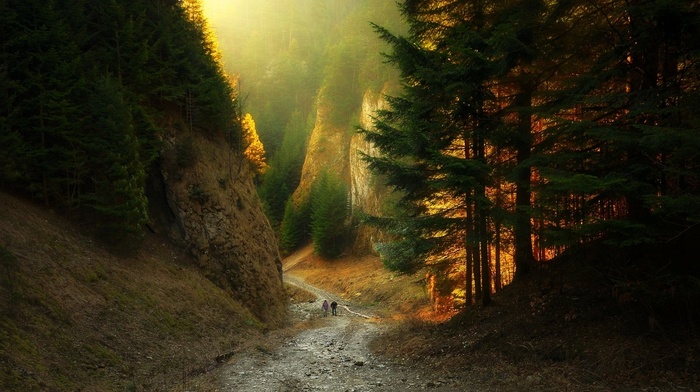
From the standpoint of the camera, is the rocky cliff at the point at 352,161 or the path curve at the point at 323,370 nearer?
the path curve at the point at 323,370

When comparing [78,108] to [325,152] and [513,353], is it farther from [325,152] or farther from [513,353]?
[325,152]

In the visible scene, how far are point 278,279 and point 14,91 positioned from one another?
18.0 metres

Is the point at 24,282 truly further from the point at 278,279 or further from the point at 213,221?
the point at 278,279

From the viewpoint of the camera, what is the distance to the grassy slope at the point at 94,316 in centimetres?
983

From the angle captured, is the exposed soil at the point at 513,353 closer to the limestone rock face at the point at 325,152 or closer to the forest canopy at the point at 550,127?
the forest canopy at the point at 550,127

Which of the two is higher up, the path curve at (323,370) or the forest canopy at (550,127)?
the forest canopy at (550,127)

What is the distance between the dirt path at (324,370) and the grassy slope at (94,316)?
1.62m

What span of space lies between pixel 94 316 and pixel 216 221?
11.8 metres

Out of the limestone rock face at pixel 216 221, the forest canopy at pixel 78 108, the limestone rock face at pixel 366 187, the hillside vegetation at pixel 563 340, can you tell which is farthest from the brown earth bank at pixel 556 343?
the limestone rock face at pixel 366 187

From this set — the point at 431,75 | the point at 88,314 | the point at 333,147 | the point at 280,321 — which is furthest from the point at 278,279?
the point at 333,147

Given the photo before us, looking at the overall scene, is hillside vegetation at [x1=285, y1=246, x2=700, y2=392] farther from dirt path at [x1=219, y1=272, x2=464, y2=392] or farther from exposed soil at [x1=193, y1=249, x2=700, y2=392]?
dirt path at [x1=219, y1=272, x2=464, y2=392]

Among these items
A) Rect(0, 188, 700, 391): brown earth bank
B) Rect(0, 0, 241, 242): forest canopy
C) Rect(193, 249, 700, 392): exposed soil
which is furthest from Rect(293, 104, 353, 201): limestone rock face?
Rect(193, 249, 700, 392): exposed soil

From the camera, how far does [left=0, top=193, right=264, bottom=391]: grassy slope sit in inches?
387

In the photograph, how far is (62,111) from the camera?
52.8 feet
